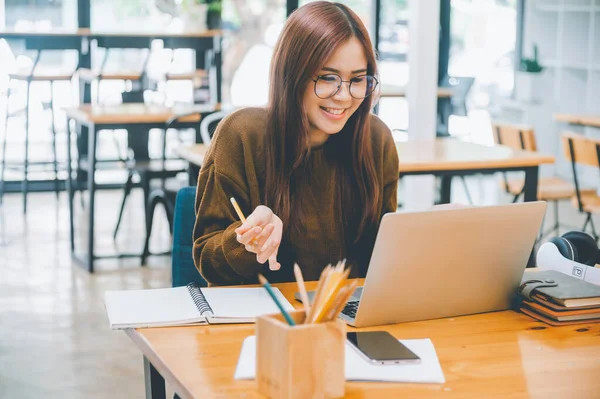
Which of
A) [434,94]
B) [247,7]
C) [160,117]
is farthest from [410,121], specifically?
[247,7]

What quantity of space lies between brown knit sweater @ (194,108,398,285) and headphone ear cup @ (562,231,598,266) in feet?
1.46

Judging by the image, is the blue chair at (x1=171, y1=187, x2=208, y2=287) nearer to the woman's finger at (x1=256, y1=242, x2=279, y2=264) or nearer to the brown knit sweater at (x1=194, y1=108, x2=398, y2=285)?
the brown knit sweater at (x1=194, y1=108, x2=398, y2=285)

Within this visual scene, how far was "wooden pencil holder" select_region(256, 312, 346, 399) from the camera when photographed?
1134 millimetres

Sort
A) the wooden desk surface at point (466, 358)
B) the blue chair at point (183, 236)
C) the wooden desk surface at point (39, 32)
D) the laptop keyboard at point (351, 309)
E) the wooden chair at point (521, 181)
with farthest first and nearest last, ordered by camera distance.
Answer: the wooden desk surface at point (39, 32) → the wooden chair at point (521, 181) → the blue chair at point (183, 236) → the laptop keyboard at point (351, 309) → the wooden desk surface at point (466, 358)

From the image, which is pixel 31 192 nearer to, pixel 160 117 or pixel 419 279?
pixel 160 117

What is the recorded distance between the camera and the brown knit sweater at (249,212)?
5.98ft

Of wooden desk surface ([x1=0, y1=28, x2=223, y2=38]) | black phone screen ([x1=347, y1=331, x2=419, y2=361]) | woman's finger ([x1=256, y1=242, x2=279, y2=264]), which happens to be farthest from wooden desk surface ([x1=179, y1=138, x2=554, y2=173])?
wooden desk surface ([x1=0, y1=28, x2=223, y2=38])

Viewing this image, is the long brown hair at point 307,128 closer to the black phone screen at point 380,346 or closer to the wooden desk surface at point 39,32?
the black phone screen at point 380,346

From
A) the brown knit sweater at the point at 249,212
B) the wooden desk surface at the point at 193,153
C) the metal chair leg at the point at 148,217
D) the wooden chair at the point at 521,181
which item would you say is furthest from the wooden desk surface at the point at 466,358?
the wooden chair at the point at 521,181

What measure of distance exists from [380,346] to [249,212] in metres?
0.64

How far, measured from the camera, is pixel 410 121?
4848 mm

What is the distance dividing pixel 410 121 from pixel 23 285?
2222 mm

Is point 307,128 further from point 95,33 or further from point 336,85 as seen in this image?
point 95,33

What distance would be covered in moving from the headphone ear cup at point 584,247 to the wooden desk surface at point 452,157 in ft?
5.69
